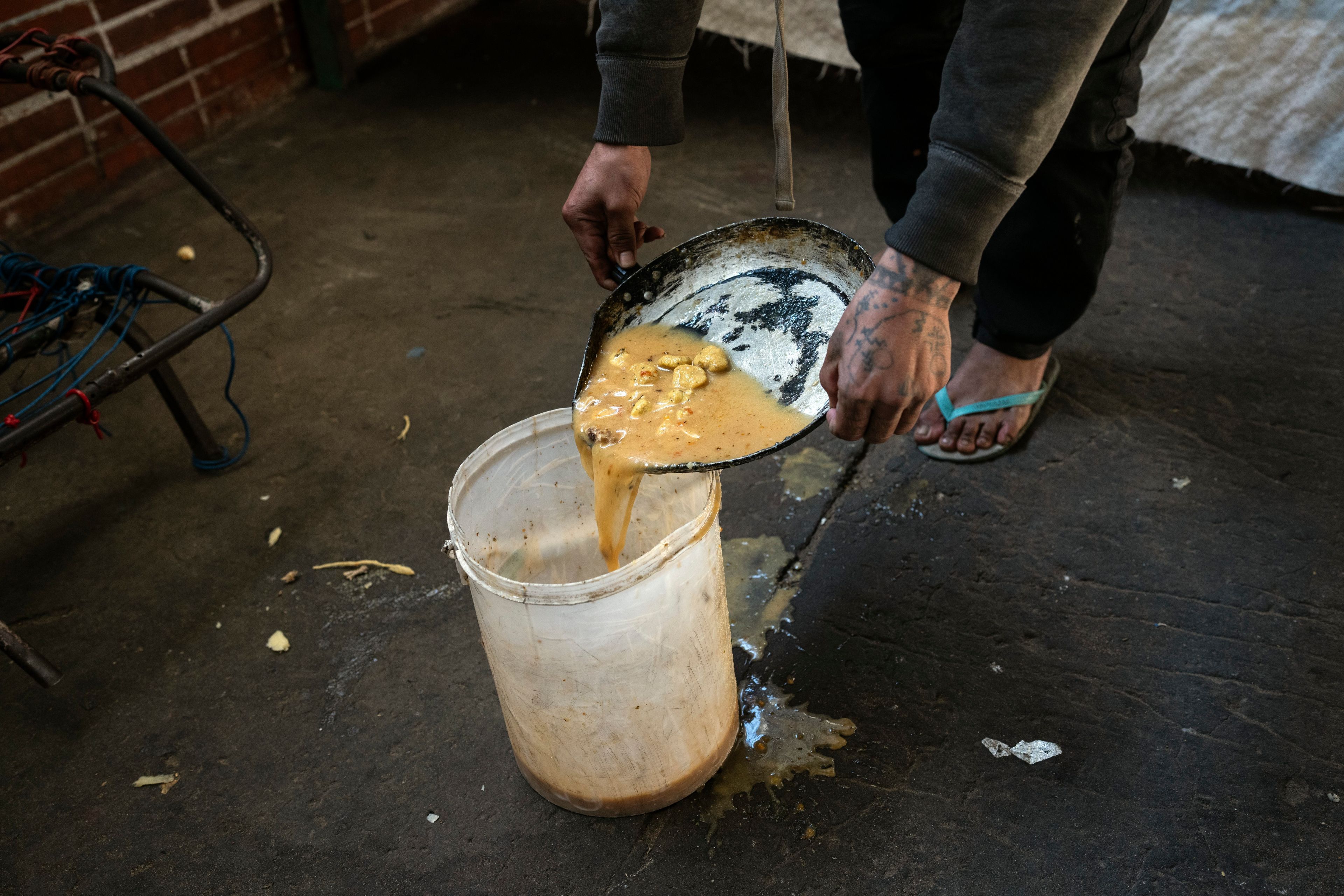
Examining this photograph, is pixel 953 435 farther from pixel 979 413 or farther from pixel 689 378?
pixel 689 378

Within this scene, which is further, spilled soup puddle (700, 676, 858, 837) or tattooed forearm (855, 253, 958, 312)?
spilled soup puddle (700, 676, 858, 837)

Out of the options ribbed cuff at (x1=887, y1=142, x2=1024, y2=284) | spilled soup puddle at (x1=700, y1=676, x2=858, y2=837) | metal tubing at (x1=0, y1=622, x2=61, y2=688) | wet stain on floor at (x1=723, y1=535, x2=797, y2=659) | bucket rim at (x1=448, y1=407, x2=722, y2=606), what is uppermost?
ribbed cuff at (x1=887, y1=142, x2=1024, y2=284)

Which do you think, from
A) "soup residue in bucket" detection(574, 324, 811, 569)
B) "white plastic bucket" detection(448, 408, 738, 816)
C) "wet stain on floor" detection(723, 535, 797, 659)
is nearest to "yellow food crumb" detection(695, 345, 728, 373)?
"soup residue in bucket" detection(574, 324, 811, 569)

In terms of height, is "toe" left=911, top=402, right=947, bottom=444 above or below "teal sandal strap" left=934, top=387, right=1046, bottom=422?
below

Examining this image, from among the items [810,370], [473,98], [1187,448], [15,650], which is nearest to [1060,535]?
[1187,448]

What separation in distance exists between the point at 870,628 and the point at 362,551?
3.03ft

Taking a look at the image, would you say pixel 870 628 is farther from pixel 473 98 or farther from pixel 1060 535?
pixel 473 98

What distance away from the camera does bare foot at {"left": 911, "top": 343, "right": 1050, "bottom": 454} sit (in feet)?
6.07

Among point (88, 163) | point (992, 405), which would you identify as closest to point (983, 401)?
point (992, 405)

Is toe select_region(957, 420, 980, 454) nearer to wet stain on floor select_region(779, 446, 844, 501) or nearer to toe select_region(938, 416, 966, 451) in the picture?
toe select_region(938, 416, 966, 451)

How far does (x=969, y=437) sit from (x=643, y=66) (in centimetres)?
98

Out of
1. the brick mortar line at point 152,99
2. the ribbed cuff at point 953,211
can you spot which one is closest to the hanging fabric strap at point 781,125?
the ribbed cuff at point 953,211

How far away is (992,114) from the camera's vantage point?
3.12ft

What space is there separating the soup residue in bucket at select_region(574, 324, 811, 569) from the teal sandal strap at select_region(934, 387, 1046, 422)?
0.75 metres
